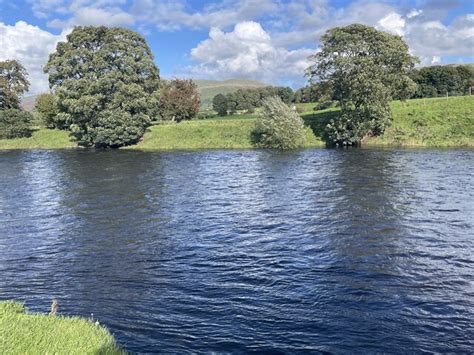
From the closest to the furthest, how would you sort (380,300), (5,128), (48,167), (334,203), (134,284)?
1. (380,300)
2. (134,284)
3. (334,203)
4. (48,167)
5. (5,128)

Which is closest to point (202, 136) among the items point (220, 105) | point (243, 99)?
point (220, 105)

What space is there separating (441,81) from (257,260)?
93663 millimetres

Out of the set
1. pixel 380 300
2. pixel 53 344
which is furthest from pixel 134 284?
pixel 380 300

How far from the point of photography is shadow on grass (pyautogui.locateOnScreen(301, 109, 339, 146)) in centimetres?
6474

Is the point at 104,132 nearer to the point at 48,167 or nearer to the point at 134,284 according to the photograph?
the point at 48,167

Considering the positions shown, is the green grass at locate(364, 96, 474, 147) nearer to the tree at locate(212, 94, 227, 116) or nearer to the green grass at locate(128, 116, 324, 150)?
the green grass at locate(128, 116, 324, 150)

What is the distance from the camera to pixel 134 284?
1496cm

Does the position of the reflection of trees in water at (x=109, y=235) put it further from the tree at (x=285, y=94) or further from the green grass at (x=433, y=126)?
the tree at (x=285, y=94)

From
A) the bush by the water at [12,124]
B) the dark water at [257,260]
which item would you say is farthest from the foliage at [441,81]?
the bush by the water at [12,124]

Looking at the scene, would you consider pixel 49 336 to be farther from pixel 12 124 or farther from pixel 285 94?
pixel 285 94

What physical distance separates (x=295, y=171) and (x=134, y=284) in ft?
90.1

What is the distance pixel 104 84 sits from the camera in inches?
2611

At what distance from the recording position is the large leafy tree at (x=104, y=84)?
6681 centimetres

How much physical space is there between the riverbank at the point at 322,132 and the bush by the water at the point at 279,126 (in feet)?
10.1
